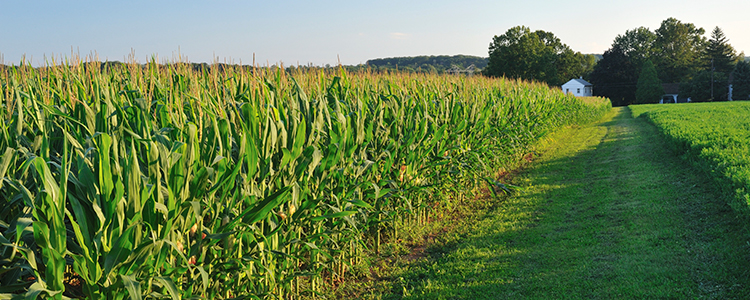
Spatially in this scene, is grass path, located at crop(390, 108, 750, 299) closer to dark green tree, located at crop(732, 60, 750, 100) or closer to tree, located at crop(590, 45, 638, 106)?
dark green tree, located at crop(732, 60, 750, 100)

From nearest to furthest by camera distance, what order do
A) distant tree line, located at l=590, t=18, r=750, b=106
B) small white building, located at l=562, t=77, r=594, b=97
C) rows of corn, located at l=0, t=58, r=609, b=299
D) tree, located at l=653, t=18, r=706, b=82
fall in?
rows of corn, located at l=0, t=58, r=609, b=299, distant tree line, located at l=590, t=18, r=750, b=106, small white building, located at l=562, t=77, r=594, b=97, tree, located at l=653, t=18, r=706, b=82

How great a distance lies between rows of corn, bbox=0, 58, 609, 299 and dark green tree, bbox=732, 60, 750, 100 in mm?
67762

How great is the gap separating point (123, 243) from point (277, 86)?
2.33m

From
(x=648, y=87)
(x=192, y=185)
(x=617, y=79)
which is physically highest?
(x=617, y=79)

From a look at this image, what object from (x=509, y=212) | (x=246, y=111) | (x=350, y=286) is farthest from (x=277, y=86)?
(x=509, y=212)

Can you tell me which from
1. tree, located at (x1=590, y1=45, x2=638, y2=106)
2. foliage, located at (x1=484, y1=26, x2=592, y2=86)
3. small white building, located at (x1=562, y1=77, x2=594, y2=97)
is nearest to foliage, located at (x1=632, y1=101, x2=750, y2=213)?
foliage, located at (x1=484, y1=26, x2=592, y2=86)

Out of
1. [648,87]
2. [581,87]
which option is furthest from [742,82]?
[581,87]

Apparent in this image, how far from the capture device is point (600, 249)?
517cm

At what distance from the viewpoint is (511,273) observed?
15.1ft

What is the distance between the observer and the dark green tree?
56700 millimetres

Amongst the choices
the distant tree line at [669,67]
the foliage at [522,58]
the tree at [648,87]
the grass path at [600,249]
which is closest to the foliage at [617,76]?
the distant tree line at [669,67]

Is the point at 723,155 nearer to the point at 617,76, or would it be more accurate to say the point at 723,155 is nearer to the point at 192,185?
the point at 192,185

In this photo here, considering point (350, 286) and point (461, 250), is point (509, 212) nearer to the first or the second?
A: point (461, 250)

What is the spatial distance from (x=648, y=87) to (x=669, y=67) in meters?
23.4
